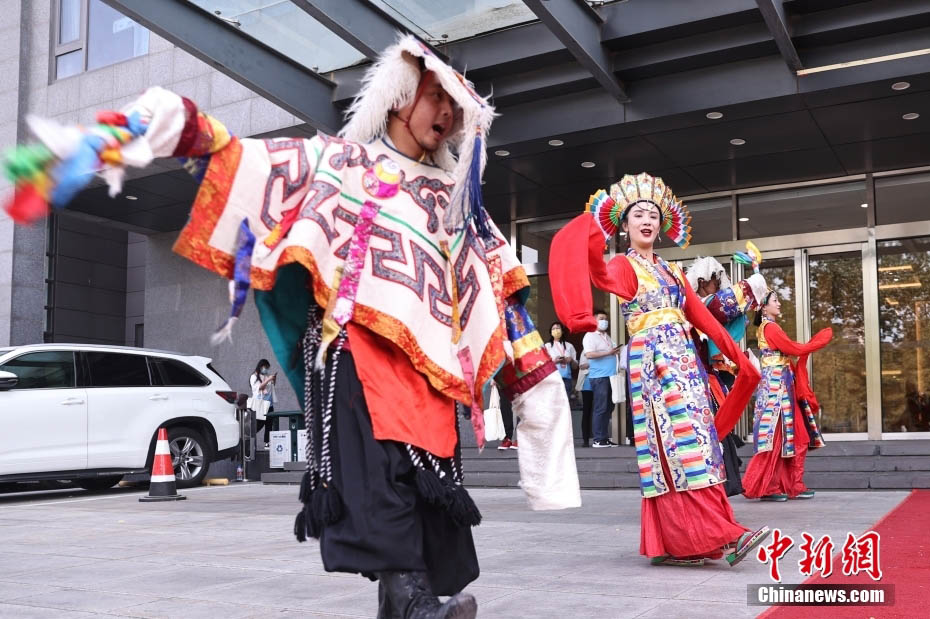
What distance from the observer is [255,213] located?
252 cm

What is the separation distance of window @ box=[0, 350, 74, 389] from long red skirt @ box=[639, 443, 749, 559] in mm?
7278

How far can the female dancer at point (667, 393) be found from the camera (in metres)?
4.45

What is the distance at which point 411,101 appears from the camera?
9.20 ft

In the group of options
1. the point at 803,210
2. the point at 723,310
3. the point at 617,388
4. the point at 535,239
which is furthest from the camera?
the point at 535,239

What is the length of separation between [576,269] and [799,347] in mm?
4640

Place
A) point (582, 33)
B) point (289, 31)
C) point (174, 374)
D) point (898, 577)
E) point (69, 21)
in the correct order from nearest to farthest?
1. point (898, 577)
2. point (582, 33)
3. point (289, 31)
4. point (174, 374)
5. point (69, 21)

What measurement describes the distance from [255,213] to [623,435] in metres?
12.4

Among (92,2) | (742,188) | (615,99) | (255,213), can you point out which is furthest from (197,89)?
(255,213)

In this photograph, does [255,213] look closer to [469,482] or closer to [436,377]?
[436,377]

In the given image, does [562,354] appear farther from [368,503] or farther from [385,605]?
[368,503]

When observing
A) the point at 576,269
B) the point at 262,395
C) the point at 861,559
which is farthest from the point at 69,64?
the point at 861,559

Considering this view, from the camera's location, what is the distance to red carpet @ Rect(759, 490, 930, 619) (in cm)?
333

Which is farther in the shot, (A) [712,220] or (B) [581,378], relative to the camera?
(A) [712,220]

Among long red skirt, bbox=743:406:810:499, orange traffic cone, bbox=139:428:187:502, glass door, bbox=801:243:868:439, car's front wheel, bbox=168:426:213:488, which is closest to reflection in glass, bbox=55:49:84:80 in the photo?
car's front wheel, bbox=168:426:213:488
